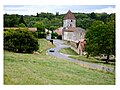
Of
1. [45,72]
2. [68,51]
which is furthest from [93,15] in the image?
[45,72]

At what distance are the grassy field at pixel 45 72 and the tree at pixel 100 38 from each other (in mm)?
208

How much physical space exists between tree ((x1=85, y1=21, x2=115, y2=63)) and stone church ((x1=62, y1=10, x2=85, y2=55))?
0.06 metres

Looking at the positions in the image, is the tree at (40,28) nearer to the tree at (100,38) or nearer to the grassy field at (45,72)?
the grassy field at (45,72)

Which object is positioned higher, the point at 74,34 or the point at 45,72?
the point at 74,34

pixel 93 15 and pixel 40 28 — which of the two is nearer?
pixel 93 15

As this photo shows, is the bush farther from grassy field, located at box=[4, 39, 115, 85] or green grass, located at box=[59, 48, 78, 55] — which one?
green grass, located at box=[59, 48, 78, 55]

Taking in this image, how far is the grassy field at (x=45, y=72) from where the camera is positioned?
363 cm

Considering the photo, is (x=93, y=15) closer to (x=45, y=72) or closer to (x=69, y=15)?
(x=69, y=15)

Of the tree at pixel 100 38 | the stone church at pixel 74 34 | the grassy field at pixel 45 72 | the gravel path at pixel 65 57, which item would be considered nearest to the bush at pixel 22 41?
the grassy field at pixel 45 72

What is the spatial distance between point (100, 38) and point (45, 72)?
631 mm

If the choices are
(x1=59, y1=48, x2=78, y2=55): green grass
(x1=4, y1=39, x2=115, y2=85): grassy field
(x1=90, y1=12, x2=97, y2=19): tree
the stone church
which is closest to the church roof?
the stone church

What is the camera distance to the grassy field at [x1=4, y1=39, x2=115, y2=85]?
3629 mm

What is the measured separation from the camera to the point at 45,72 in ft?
12.0
